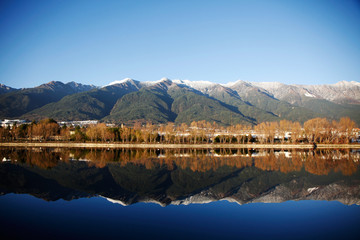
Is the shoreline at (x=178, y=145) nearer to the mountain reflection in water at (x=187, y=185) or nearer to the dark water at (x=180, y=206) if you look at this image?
the mountain reflection in water at (x=187, y=185)

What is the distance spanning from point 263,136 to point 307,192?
6959 centimetres

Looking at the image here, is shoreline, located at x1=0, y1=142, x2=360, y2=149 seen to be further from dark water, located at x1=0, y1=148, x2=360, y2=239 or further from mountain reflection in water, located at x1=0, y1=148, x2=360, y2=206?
dark water, located at x1=0, y1=148, x2=360, y2=239

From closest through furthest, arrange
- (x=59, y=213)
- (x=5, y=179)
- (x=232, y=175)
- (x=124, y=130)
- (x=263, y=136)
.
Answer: (x=59, y=213) < (x=5, y=179) < (x=232, y=175) < (x=124, y=130) < (x=263, y=136)

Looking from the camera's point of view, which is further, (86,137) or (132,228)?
(86,137)

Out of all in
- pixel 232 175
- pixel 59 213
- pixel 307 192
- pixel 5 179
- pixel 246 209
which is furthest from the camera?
pixel 232 175

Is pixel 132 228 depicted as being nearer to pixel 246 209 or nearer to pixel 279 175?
pixel 246 209

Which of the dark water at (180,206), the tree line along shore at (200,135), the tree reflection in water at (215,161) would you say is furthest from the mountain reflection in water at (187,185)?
the tree line along shore at (200,135)

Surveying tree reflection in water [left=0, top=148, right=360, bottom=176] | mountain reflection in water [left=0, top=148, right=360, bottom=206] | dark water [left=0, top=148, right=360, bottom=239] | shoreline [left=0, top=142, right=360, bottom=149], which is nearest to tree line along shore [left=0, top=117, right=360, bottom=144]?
shoreline [left=0, top=142, right=360, bottom=149]

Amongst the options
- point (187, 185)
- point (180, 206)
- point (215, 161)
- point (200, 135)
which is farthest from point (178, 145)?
point (180, 206)

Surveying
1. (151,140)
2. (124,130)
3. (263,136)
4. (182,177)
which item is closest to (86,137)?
(124,130)

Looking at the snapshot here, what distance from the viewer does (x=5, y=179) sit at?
2336 centimetres

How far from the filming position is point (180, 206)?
1548 cm

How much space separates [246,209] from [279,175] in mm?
12439

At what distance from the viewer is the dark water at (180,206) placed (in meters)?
11.6
